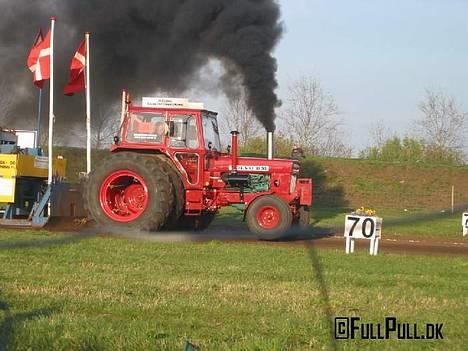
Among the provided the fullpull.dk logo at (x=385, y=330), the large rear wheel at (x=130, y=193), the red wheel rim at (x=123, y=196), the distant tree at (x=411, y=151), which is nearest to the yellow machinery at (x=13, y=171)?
the large rear wheel at (x=130, y=193)

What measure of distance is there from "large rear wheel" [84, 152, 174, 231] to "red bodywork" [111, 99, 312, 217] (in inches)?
17.9

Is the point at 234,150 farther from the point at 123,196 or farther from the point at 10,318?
the point at 10,318

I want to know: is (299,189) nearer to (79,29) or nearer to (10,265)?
(10,265)

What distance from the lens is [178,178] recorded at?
634 inches

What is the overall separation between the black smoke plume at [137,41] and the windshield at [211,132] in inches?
85.6

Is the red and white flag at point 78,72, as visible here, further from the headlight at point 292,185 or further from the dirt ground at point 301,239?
the headlight at point 292,185

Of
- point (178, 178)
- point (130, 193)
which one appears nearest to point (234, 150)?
point (178, 178)

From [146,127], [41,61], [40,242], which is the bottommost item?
[40,242]

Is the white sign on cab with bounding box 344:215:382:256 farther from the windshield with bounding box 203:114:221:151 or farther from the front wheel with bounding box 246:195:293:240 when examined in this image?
the windshield with bounding box 203:114:221:151

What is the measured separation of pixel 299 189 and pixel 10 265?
7.91 m

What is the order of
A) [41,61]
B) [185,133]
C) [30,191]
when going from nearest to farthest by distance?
[185,133], [30,191], [41,61]

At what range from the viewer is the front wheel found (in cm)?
1575

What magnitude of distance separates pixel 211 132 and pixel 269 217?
2.29m

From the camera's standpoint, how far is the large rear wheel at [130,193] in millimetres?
15617
